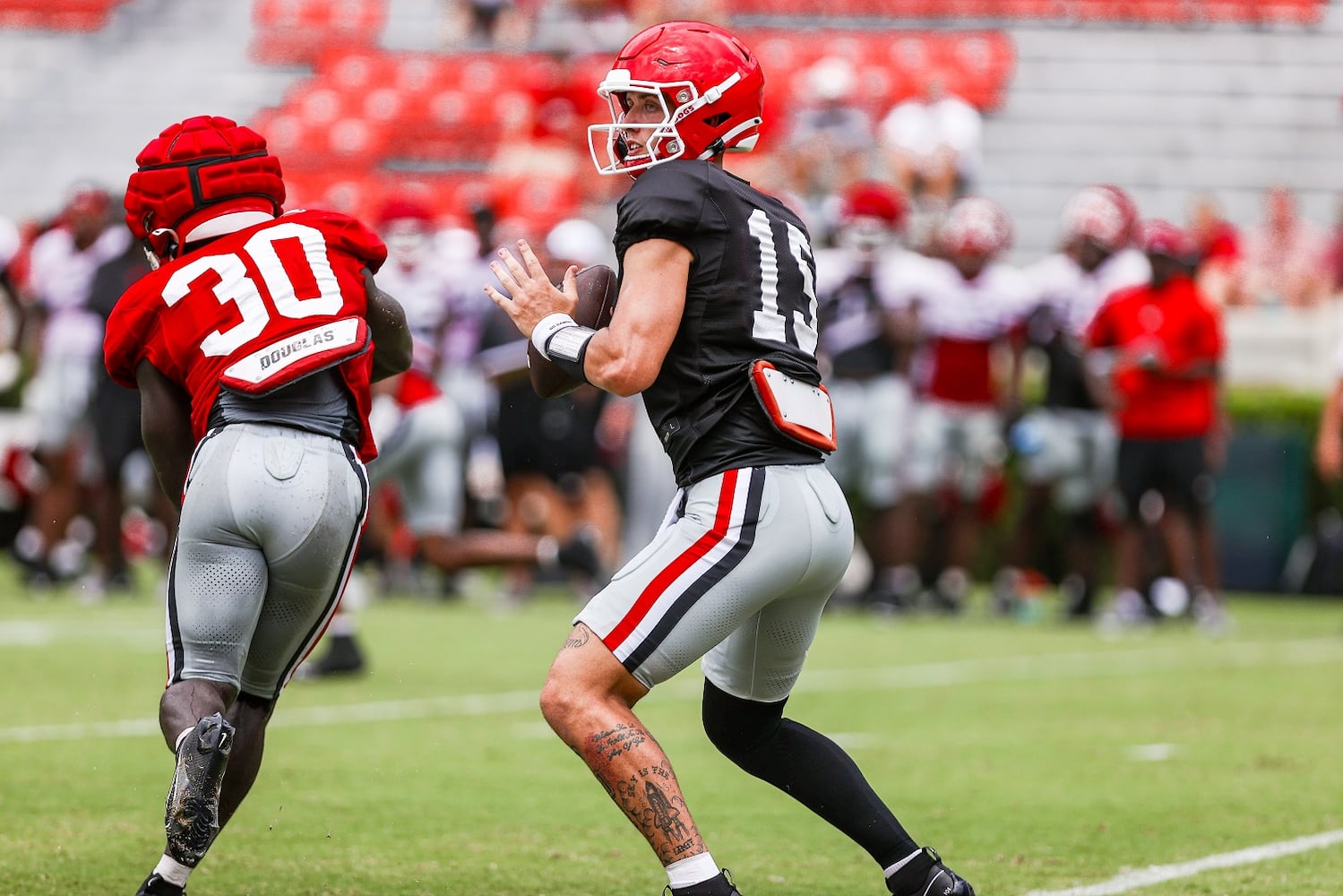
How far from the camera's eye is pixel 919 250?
1289 cm

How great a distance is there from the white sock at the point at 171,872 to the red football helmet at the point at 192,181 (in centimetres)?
130

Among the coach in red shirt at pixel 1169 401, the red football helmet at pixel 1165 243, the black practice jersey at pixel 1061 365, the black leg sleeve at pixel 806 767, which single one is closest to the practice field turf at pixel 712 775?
the black leg sleeve at pixel 806 767

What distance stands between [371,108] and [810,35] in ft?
17.3

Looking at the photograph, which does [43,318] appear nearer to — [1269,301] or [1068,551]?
[1068,551]

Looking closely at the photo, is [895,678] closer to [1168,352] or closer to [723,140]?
[1168,352]

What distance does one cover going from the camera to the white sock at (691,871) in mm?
3617

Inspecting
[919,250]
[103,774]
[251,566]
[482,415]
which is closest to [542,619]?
[482,415]

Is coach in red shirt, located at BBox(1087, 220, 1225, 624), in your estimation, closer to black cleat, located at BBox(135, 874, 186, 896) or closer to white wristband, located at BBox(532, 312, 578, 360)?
white wristband, located at BBox(532, 312, 578, 360)

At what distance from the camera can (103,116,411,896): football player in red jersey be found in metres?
4.05

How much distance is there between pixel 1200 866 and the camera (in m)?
4.81

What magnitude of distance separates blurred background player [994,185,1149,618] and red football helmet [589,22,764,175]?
8012 mm

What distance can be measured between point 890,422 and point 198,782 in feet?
28.7

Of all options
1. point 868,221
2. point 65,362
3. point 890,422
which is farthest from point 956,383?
point 65,362

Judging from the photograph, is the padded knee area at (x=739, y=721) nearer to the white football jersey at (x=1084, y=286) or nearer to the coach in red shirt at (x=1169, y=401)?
the coach in red shirt at (x=1169, y=401)
